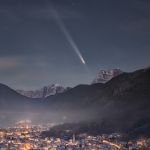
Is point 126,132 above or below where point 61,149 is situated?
above

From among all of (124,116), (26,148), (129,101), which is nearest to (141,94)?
(129,101)

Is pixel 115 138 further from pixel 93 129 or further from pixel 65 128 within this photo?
pixel 65 128

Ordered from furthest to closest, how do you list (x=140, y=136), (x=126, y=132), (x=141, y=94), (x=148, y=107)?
1. (x=141, y=94)
2. (x=148, y=107)
3. (x=126, y=132)
4. (x=140, y=136)

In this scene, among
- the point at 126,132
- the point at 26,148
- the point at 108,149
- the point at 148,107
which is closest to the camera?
the point at 108,149

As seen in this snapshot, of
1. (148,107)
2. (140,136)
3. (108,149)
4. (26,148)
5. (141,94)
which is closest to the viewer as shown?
(108,149)

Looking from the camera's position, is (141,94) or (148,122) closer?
(148,122)

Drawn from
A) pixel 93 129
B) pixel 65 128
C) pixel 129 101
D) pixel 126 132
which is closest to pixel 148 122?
pixel 126 132

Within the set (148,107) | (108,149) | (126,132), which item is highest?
(148,107)

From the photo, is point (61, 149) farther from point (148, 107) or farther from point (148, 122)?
point (148, 107)

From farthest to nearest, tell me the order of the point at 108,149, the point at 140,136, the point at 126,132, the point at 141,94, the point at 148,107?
the point at 141,94 → the point at 148,107 → the point at 126,132 → the point at 140,136 → the point at 108,149
